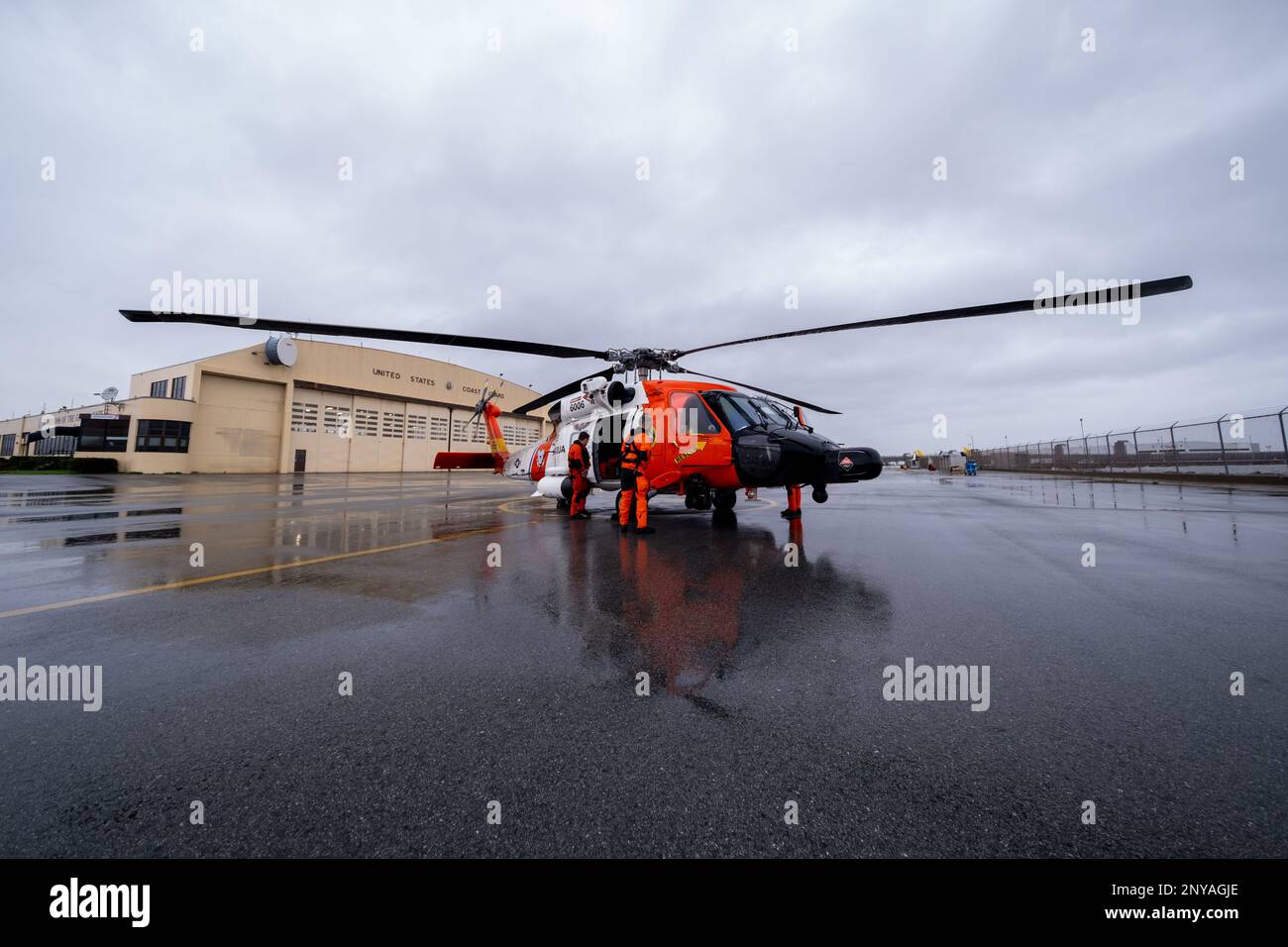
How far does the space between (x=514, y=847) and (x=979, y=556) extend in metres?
6.14

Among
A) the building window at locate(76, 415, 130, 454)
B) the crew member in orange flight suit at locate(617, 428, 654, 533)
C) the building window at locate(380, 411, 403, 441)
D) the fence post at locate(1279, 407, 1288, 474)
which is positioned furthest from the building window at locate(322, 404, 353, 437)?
the fence post at locate(1279, 407, 1288, 474)

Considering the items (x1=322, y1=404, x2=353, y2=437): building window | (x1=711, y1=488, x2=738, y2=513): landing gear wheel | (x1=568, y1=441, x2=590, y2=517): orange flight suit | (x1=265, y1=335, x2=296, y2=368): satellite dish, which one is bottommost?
(x1=711, y1=488, x2=738, y2=513): landing gear wheel

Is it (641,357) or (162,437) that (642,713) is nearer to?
(641,357)

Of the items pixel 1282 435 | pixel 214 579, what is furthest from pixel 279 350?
pixel 1282 435

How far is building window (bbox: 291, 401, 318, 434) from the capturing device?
3378 cm

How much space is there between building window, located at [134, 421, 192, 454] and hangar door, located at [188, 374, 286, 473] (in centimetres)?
46

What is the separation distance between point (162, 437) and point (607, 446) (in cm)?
3535

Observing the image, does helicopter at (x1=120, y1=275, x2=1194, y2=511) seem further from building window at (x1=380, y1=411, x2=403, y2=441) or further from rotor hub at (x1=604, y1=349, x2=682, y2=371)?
building window at (x1=380, y1=411, x2=403, y2=441)

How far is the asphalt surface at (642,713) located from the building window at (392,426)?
3728 cm

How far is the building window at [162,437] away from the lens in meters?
29.2

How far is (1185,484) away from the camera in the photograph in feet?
65.1

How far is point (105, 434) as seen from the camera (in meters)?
30.4
